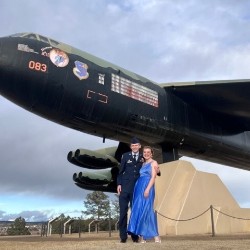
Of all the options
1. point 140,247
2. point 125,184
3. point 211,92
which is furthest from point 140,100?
point 140,247

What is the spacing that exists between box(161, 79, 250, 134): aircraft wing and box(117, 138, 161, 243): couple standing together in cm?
810

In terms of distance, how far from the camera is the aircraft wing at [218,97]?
14.2m

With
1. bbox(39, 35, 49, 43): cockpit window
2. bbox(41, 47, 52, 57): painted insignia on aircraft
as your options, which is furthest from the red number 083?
bbox(39, 35, 49, 43): cockpit window

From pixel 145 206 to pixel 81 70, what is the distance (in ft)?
20.4

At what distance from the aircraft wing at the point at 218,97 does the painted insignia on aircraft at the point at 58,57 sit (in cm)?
452

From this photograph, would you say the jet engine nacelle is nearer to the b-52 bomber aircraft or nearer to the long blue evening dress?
the b-52 bomber aircraft

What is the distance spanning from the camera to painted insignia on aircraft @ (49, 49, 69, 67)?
442 inches

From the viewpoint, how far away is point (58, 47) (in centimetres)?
1160

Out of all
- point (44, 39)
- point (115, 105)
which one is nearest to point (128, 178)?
point (115, 105)

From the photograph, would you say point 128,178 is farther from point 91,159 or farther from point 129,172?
point 91,159

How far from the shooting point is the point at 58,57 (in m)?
11.3

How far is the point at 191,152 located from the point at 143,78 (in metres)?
4.07

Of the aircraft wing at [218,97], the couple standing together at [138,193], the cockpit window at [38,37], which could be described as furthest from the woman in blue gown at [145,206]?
the aircraft wing at [218,97]

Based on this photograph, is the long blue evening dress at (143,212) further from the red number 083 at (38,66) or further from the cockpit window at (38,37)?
the cockpit window at (38,37)
